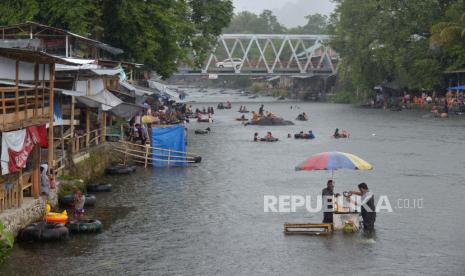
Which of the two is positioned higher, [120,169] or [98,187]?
[120,169]

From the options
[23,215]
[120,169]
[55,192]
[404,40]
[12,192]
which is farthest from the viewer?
[404,40]

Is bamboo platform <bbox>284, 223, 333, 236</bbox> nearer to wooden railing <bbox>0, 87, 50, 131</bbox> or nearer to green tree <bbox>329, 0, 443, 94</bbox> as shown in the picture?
wooden railing <bbox>0, 87, 50, 131</bbox>

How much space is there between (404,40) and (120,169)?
57.4 metres

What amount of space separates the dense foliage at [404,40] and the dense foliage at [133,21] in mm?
31373

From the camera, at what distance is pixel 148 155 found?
36344mm

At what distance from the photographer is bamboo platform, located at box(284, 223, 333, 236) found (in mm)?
21766

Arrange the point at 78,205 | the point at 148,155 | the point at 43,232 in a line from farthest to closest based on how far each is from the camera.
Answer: the point at 148,155, the point at 78,205, the point at 43,232

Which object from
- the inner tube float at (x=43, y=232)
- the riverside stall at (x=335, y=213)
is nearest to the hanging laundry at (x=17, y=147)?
the inner tube float at (x=43, y=232)

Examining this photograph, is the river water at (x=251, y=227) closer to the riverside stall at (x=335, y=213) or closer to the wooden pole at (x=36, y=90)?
the riverside stall at (x=335, y=213)

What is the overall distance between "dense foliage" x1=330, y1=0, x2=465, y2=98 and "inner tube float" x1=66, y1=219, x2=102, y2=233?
5799 centimetres

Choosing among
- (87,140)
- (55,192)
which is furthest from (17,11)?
(55,192)

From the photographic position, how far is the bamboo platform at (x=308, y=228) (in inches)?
857

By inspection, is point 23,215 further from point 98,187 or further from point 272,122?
point 272,122

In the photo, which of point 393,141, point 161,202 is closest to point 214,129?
point 393,141
